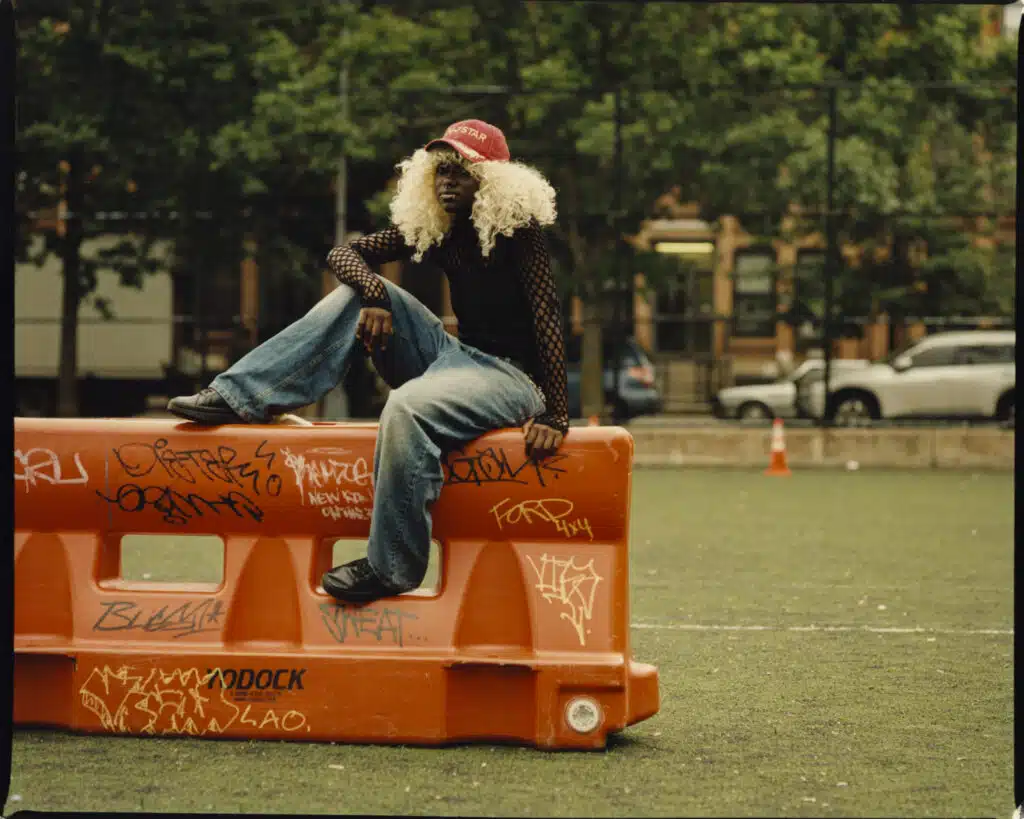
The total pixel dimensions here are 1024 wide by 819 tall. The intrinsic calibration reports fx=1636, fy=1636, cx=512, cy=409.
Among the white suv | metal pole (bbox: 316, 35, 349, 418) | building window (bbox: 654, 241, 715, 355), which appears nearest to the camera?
the white suv

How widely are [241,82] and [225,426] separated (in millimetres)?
17589

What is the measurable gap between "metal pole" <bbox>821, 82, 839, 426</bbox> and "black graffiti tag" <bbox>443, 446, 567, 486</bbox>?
51.3ft

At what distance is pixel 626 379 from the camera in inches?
802

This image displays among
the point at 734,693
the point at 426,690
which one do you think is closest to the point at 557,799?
the point at 426,690

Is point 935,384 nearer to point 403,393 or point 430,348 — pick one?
point 430,348

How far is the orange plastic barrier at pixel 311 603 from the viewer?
484cm

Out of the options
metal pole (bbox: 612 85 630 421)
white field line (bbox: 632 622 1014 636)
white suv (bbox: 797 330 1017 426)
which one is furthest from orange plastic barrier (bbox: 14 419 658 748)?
white suv (bbox: 797 330 1017 426)

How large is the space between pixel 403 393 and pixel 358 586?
59cm

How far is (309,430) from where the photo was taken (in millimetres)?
4930

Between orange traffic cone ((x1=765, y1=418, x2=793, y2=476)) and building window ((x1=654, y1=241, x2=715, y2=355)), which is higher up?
building window ((x1=654, y1=241, x2=715, y2=355))

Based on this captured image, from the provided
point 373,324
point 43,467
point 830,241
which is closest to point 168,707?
point 43,467

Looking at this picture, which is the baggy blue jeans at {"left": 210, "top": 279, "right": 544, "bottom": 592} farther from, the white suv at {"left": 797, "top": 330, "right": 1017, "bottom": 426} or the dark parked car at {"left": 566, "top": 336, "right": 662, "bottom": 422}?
the white suv at {"left": 797, "top": 330, "right": 1017, "bottom": 426}

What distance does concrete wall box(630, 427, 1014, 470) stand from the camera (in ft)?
63.7

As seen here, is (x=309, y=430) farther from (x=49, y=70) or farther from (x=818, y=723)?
(x=49, y=70)
